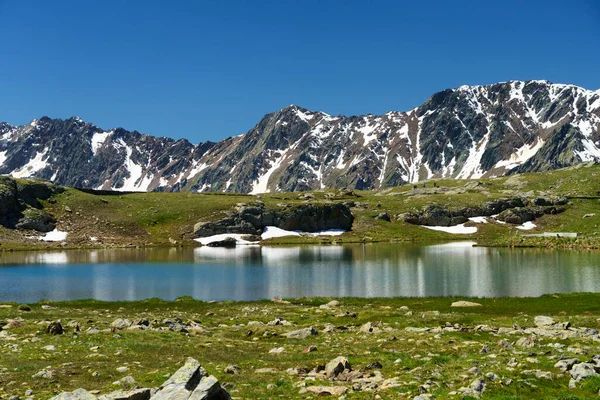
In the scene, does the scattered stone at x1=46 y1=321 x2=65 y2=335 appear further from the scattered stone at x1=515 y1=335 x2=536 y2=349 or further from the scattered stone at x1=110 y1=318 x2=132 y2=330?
the scattered stone at x1=515 y1=335 x2=536 y2=349

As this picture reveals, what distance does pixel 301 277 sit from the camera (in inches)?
3187

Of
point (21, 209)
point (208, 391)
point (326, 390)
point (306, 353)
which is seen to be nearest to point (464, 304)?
point (306, 353)

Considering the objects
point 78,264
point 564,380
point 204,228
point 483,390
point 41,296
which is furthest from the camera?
point 204,228

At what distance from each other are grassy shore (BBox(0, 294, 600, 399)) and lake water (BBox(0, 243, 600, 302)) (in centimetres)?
2032

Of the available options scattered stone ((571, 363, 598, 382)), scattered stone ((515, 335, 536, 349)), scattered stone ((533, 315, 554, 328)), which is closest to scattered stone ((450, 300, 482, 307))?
scattered stone ((533, 315, 554, 328))

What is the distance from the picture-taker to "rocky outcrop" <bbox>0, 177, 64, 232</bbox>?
17300 centimetres

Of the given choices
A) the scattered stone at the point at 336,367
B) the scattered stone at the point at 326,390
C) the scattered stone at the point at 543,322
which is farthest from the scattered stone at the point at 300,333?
the scattered stone at the point at 543,322

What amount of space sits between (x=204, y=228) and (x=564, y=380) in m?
173

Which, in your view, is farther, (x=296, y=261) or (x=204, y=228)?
(x=204, y=228)

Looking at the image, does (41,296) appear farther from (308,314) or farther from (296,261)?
(296,261)

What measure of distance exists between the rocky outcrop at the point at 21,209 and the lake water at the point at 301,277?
66.8 meters

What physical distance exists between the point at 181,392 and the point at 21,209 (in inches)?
7634

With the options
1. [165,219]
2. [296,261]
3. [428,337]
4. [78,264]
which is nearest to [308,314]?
[428,337]

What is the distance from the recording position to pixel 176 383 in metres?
13.9
